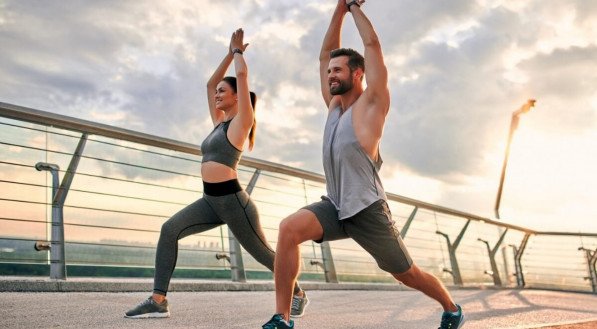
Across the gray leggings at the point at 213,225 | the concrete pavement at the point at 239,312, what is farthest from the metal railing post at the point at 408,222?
the gray leggings at the point at 213,225

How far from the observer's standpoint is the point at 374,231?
2900 millimetres

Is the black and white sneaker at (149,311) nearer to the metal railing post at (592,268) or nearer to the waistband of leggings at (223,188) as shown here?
the waistband of leggings at (223,188)

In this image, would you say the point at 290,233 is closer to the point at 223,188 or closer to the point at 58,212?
the point at 223,188

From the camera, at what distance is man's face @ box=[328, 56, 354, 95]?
3.10m

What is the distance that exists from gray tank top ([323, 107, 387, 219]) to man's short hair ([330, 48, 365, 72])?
0.27 meters

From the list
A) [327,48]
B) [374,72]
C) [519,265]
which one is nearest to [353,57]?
[374,72]

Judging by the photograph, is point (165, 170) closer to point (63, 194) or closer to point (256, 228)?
point (63, 194)

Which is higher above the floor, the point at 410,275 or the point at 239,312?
the point at 410,275

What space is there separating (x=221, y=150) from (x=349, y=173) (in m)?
1.30

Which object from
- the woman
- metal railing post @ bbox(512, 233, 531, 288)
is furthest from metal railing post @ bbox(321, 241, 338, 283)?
metal railing post @ bbox(512, 233, 531, 288)

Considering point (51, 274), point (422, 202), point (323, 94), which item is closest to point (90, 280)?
point (51, 274)

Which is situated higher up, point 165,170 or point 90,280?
point 165,170

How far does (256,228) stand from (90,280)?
5.88ft

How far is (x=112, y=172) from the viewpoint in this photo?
5387 mm
